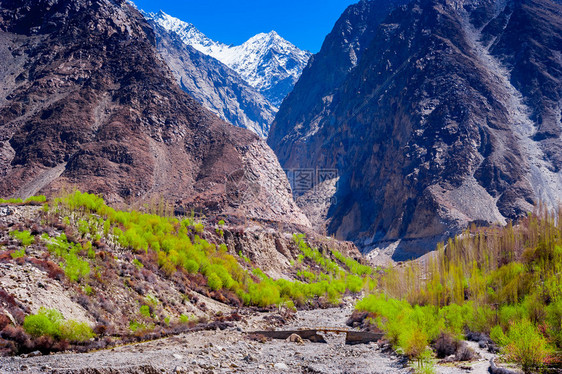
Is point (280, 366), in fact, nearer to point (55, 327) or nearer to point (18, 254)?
point (55, 327)

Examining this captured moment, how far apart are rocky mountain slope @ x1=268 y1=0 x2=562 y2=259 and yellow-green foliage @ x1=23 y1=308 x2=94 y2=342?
84617 millimetres

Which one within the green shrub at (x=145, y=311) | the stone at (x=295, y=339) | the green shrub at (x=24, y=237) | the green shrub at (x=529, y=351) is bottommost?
the stone at (x=295, y=339)

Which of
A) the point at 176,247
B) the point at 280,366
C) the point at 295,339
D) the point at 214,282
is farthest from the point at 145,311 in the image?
the point at 176,247

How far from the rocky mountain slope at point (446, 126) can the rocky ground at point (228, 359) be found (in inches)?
3014

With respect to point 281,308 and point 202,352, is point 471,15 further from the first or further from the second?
point 202,352

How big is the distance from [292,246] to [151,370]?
5059 cm

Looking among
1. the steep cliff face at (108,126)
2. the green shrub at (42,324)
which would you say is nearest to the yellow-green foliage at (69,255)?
the green shrub at (42,324)

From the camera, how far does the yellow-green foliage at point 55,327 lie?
1745cm

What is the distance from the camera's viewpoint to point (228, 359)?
19.1 metres

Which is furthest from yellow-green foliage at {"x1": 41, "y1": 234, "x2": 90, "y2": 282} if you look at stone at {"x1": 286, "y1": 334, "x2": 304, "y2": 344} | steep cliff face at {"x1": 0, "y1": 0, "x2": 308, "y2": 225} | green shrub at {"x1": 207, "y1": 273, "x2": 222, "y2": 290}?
steep cliff face at {"x1": 0, "y1": 0, "x2": 308, "y2": 225}

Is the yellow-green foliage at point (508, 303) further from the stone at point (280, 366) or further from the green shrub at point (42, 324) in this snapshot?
the green shrub at point (42, 324)

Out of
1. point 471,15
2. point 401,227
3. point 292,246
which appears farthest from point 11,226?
point 471,15

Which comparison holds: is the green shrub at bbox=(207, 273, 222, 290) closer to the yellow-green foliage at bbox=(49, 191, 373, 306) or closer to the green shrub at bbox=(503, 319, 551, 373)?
the yellow-green foliage at bbox=(49, 191, 373, 306)

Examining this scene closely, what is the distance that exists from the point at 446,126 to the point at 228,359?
111 meters
